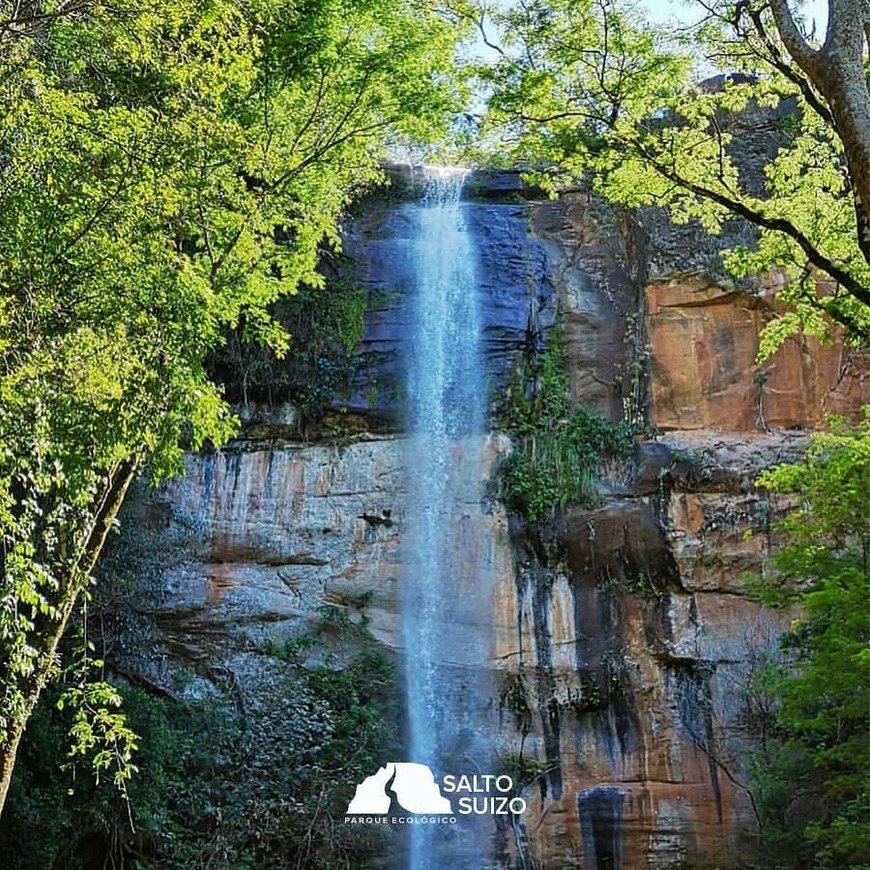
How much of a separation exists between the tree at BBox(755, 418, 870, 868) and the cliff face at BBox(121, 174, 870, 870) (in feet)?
5.24

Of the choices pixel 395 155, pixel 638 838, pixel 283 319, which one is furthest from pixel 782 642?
pixel 395 155

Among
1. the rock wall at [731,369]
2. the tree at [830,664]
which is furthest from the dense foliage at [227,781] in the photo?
the rock wall at [731,369]

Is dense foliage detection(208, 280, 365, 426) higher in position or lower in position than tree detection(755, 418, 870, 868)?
higher

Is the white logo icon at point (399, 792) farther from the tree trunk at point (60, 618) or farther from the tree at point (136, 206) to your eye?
the tree trunk at point (60, 618)

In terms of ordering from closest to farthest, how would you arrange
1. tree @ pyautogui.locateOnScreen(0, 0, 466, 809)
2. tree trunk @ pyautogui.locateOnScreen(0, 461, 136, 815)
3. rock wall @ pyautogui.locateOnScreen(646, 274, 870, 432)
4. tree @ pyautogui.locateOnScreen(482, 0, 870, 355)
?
tree @ pyautogui.locateOnScreen(0, 0, 466, 809) → tree trunk @ pyautogui.locateOnScreen(0, 461, 136, 815) → tree @ pyautogui.locateOnScreen(482, 0, 870, 355) → rock wall @ pyautogui.locateOnScreen(646, 274, 870, 432)

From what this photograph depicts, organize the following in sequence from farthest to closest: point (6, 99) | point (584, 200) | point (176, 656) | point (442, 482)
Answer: point (584, 200) < point (442, 482) < point (176, 656) < point (6, 99)

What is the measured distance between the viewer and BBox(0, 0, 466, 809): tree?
5551 mm

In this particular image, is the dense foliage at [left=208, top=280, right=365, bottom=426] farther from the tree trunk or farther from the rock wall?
the tree trunk

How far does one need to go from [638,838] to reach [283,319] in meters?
8.44

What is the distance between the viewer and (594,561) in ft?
42.4

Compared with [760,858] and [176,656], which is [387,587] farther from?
[760,858]

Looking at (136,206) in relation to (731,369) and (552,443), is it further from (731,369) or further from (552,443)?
(731,369)

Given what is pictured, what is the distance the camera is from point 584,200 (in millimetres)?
15500

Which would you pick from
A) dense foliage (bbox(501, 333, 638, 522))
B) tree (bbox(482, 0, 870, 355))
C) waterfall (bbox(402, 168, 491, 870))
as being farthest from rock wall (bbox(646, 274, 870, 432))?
tree (bbox(482, 0, 870, 355))
